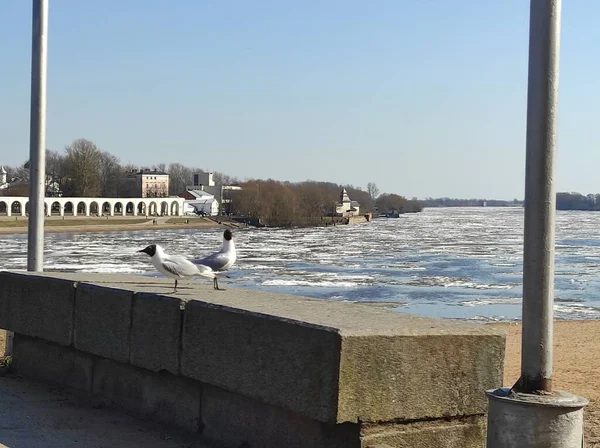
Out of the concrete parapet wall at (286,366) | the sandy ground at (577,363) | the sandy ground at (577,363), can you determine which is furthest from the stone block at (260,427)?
the sandy ground at (577,363)

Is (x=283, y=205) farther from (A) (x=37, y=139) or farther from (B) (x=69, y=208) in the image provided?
→ (A) (x=37, y=139)

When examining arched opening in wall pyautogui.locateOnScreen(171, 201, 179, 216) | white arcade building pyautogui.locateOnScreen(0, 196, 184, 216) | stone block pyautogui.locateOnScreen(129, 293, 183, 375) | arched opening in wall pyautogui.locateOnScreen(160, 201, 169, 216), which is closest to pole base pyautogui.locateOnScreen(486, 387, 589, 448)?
stone block pyautogui.locateOnScreen(129, 293, 183, 375)

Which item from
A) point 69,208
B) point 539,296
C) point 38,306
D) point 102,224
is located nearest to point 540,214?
point 539,296

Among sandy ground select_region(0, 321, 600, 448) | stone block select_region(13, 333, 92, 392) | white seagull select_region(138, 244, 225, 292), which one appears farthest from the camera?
sandy ground select_region(0, 321, 600, 448)

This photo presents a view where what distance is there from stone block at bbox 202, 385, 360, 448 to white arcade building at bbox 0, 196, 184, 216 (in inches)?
4932

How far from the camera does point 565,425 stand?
4617 mm

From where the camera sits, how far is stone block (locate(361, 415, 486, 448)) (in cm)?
529

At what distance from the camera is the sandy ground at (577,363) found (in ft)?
32.9

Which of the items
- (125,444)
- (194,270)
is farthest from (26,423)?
(194,270)

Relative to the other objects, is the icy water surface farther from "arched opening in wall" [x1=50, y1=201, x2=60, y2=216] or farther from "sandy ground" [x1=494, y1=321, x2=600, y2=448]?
"arched opening in wall" [x1=50, y1=201, x2=60, y2=216]

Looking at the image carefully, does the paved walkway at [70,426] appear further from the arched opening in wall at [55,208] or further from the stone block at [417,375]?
the arched opening in wall at [55,208]

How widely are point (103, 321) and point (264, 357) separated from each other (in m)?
2.14

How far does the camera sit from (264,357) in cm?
566

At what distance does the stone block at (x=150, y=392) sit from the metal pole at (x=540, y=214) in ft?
8.49
